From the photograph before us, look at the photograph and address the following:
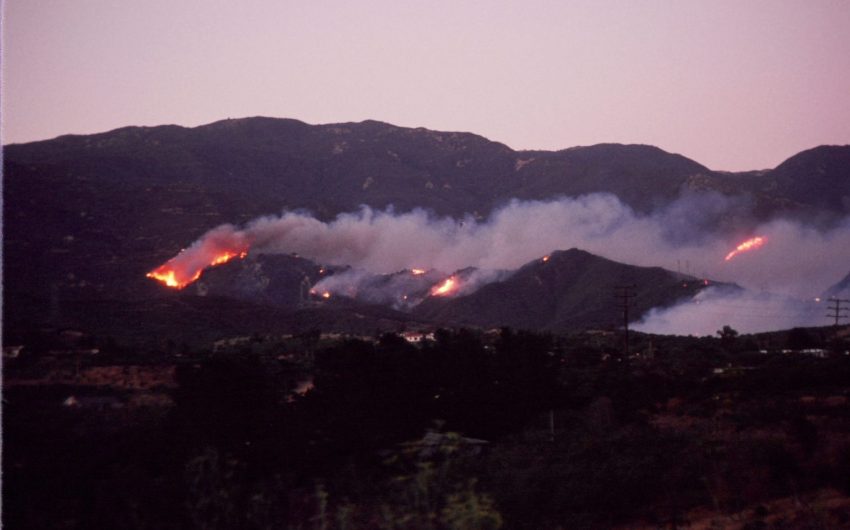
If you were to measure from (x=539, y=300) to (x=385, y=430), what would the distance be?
11176cm

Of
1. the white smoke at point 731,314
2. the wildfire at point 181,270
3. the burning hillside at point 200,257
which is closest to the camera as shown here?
the white smoke at point 731,314

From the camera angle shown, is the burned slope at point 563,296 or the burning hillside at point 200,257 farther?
the burned slope at point 563,296

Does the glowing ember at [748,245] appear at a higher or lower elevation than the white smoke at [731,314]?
higher

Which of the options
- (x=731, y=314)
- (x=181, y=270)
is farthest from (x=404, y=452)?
(x=181, y=270)

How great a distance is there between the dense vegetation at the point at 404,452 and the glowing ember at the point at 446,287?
10300 cm

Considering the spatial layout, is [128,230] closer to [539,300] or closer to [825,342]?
[539,300]

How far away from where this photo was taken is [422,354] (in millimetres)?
27156

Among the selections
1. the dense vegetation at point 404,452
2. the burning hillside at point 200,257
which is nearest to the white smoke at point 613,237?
the burning hillside at point 200,257

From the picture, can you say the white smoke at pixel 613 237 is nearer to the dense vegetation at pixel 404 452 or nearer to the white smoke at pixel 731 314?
the white smoke at pixel 731 314

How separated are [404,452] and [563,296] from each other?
120782mm

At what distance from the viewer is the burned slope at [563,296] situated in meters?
119

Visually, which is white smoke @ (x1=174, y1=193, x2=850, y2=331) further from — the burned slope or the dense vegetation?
the dense vegetation

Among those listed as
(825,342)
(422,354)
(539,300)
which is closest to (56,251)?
(539,300)

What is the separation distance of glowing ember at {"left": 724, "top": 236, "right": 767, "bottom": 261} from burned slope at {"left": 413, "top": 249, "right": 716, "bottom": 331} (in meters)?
33.9
